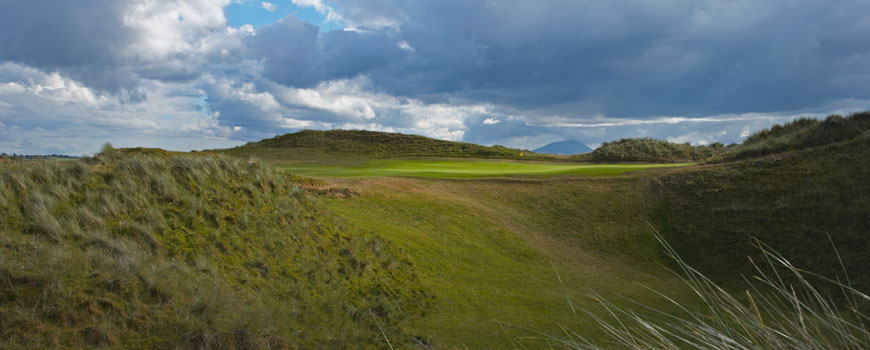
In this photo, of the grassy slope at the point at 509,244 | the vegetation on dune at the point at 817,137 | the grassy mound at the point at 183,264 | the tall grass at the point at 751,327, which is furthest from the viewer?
the vegetation on dune at the point at 817,137

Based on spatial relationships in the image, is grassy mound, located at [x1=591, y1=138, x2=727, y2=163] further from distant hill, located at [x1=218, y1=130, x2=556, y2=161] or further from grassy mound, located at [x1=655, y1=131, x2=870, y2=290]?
grassy mound, located at [x1=655, y1=131, x2=870, y2=290]

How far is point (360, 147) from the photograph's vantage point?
164 feet

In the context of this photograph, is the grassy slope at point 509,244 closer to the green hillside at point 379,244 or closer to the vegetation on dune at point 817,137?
the green hillside at point 379,244

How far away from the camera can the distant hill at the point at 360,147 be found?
150 feet

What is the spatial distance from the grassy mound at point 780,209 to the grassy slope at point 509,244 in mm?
1498

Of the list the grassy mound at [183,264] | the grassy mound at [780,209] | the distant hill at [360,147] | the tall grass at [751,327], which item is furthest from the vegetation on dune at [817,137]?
the tall grass at [751,327]

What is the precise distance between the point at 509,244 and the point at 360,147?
1392 inches

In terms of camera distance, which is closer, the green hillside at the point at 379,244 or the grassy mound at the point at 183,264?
the grassy mound at the point at 183,264

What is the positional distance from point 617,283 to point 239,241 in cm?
1103

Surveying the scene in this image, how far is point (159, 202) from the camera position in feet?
29.6

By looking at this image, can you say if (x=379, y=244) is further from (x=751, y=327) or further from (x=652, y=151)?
(x=652, y=151)

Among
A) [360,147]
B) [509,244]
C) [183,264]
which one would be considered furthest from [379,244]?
[360,147]

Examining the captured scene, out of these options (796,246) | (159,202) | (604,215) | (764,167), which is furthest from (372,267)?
(764,167)

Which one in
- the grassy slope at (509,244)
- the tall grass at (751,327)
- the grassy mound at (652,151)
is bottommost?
the grassy slope at (509,244)
